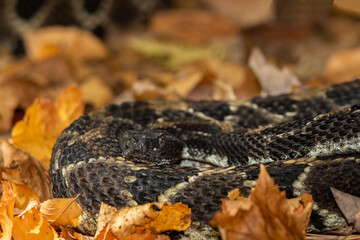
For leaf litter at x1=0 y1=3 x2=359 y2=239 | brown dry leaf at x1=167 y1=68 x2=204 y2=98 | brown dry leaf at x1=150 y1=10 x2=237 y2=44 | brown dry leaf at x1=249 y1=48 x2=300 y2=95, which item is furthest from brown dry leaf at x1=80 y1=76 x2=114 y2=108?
brown dry leaf at x1=150 y1=10 x2=237 y2=44

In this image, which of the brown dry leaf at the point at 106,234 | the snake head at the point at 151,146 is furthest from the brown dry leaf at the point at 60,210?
the snake head at the point at 151,146

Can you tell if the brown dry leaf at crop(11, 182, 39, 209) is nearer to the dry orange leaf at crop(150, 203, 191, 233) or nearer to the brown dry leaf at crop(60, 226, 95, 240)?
the brown dry leaf at crop(60, 226, 95, 240)

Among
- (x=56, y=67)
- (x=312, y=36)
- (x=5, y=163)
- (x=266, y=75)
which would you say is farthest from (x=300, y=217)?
(x=312, y=36)

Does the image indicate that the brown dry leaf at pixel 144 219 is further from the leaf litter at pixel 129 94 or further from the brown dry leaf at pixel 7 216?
the brown dry leaf at pixel 7 216

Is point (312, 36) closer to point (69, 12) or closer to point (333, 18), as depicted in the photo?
point (333, 18)

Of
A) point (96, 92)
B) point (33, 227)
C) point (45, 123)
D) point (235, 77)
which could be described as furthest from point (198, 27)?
point (33, 227)

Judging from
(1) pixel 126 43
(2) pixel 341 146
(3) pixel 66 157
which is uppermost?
(2) pixel 341 146
